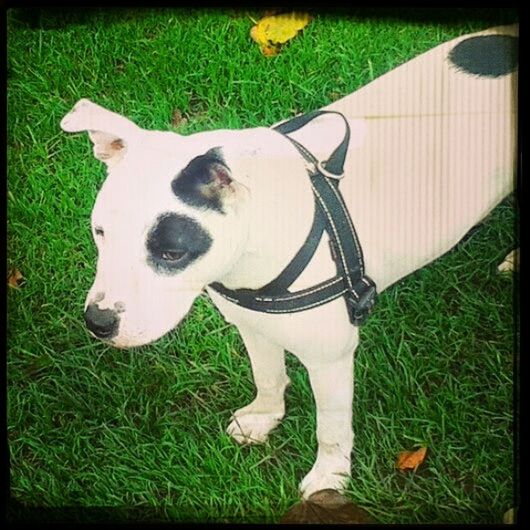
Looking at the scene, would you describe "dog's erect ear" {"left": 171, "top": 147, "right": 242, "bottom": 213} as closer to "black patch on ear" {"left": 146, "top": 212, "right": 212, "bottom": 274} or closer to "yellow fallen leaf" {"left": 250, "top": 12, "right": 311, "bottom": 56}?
"black patch on ear" {"left": 146, "top": 212, "right": 212, "bottom": 274}

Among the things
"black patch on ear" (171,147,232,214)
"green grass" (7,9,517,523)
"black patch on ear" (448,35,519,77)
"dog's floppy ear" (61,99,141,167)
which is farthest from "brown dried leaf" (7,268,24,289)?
"black patch on ear" (448,35,519,77)

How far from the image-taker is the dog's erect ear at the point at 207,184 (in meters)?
1.73

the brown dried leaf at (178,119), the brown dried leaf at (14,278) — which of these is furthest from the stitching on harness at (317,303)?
the brown dried leaf at (14,278)

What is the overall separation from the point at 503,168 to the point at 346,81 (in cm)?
39

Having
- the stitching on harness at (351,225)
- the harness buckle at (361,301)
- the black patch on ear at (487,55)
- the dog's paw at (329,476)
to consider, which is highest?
the black patch on ear at (487,55)

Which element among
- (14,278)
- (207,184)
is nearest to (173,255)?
(207,184)

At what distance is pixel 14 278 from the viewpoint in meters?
1.90

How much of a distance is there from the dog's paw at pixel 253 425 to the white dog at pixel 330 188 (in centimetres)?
9

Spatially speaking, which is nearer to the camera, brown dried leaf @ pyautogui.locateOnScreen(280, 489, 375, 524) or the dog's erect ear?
the dog's erect ear

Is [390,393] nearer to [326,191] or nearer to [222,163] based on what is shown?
[326,191]

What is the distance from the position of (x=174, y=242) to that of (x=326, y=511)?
0.69 m

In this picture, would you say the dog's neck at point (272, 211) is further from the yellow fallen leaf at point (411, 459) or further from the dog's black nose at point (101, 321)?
the yellow fallen leaf at point (411, 459)

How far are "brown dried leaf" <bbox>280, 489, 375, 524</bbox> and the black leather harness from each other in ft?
1.40

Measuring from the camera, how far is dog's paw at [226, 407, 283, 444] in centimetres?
186
